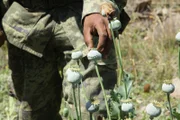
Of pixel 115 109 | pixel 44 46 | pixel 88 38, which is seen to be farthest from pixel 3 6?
pixel 115 109

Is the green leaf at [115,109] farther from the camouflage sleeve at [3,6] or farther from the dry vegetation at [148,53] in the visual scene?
the dry vegetation at [148,53]

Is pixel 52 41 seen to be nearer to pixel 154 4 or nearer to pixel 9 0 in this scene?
pixel 9 0

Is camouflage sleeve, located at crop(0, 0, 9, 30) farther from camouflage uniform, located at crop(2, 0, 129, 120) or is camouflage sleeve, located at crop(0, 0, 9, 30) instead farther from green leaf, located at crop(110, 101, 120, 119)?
green leaf, located at crop(110, 101, 120, 119)

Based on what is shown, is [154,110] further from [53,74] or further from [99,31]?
[53,74]

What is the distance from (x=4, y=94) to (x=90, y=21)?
204 centimetres

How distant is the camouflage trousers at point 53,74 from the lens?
7.75ft

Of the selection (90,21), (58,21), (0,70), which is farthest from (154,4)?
(90,21)

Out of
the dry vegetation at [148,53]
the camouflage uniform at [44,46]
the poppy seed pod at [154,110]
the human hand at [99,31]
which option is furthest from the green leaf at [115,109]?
the dry vegetation at [148,53]

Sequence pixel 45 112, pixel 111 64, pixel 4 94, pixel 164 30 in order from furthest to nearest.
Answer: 1. pixel 164 30
2. pixel 4 94
3. pixel 45 112
4. pixel 111 64

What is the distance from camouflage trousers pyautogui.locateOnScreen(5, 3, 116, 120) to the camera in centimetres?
236

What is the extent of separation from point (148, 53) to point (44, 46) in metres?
→ 2.00

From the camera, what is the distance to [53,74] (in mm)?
2793

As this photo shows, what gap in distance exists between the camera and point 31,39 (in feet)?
8.16

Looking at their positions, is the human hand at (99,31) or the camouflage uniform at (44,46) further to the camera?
the camouflage uniform at (44,46)
